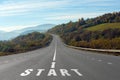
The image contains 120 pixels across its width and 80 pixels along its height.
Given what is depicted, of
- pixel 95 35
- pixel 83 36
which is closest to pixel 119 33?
pixel 95 35

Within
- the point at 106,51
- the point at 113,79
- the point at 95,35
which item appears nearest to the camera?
the point at 113,79

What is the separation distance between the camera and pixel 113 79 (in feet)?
42.3

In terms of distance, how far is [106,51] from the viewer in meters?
41.3

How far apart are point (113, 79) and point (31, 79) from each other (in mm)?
3117

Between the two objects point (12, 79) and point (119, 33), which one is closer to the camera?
point (12, 79)

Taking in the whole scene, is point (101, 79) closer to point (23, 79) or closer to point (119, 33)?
point (23, 79)

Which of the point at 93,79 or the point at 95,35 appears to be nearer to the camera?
the point at 93,79

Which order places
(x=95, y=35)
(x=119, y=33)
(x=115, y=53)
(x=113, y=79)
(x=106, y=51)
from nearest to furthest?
(x=113, y=79)
(x=115, y=53)
(x=106, y=51)
(x=119, y=33)
(x=95, y=35)

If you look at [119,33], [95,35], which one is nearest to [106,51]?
[119,33]

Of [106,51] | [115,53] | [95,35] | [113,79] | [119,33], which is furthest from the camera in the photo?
[95,35]

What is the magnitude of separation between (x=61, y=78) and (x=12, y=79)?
193 centimetres

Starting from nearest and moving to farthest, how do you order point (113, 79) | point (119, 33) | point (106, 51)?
point (113, 79) → point (106, 51) → point (119, 33)

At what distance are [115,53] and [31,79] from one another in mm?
24492

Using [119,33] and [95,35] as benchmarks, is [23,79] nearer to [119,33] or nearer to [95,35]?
[119,33]
